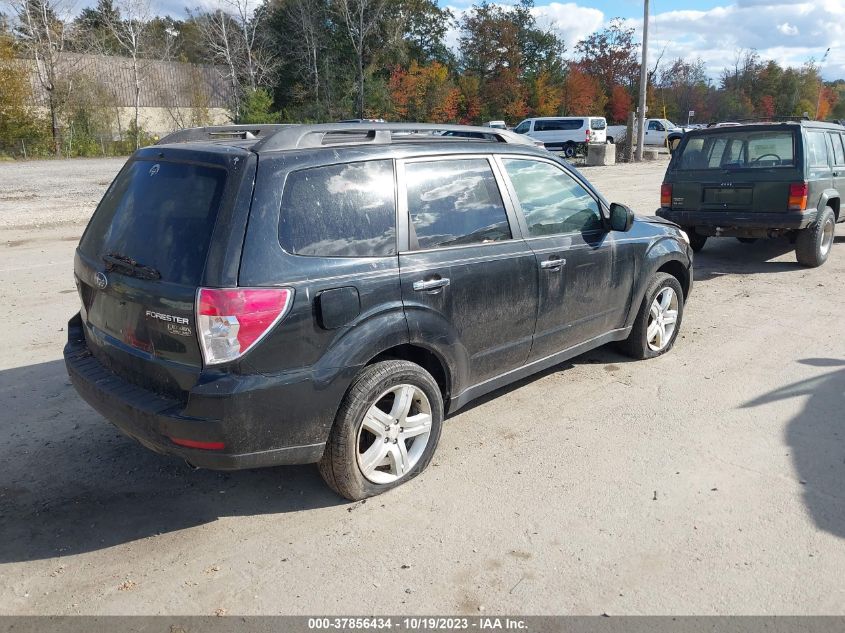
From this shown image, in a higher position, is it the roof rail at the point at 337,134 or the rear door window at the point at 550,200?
the roof rail at the point at 337,134

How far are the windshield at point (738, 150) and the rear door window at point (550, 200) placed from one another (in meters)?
5.18

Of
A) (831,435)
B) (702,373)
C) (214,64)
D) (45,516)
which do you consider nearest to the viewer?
(45,516)

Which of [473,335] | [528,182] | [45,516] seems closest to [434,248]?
[473,335]

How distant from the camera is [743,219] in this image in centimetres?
884

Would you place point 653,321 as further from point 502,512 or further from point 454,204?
point 502,512

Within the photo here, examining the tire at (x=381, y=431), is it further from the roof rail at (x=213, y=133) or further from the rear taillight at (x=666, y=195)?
the rear taillight at (x=666, y=195)

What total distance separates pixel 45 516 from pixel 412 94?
162 ft

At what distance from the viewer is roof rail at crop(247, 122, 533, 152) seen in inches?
129

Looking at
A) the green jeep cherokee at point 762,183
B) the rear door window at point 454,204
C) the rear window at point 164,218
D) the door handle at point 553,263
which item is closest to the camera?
the rear window at point 164,218

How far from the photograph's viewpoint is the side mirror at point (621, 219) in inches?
190

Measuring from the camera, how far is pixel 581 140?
117ft

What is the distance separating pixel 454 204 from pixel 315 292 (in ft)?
3.79

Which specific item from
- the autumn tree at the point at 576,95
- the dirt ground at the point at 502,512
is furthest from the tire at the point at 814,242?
the autumn tree at the point at 576,95

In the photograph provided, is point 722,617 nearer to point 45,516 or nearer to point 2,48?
point 45,516
